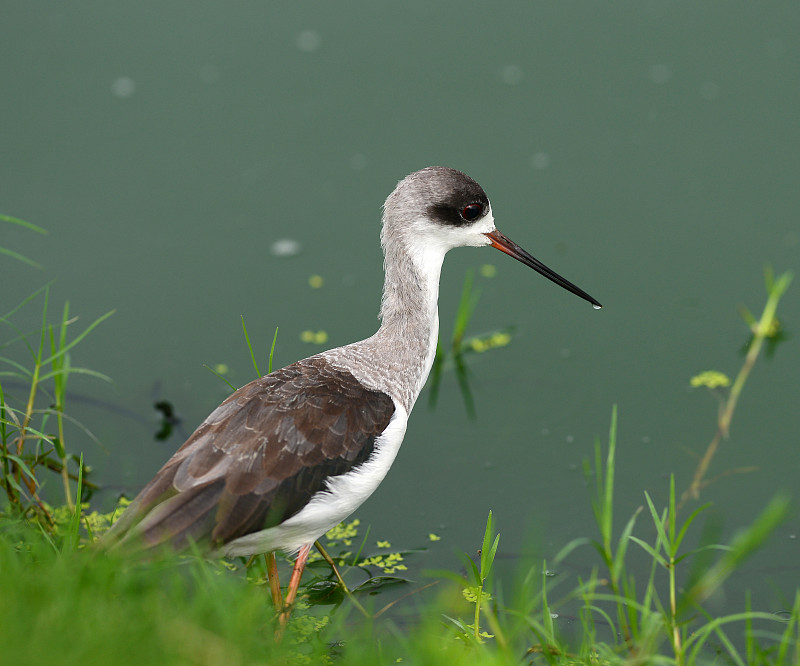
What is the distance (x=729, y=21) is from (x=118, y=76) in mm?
5076

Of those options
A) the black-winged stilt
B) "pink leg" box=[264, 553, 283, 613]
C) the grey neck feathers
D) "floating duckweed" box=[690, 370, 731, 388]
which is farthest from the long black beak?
"pink leg" box=[264, 553, 283, 613]

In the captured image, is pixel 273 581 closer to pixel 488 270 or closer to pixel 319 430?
pixel 319 430

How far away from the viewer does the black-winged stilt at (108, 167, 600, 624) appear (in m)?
3.77

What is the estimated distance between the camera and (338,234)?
6.83 meters

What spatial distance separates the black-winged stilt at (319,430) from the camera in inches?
148

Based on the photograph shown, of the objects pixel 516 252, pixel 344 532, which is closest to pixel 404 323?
pixel 516 252

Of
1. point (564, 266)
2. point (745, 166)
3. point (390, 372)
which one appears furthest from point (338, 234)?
point (745, 166)

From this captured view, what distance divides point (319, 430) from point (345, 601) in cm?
103

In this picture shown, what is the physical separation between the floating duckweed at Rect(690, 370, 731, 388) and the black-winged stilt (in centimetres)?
181

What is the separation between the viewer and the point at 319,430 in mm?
4047

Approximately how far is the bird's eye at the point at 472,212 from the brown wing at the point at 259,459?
1052mm

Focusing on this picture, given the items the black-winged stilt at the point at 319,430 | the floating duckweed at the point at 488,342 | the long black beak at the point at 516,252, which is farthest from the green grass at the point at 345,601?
the floating duckweed at the point at 488,342

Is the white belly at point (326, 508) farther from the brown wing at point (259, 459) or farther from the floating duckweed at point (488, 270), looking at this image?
the floating duckweed at point (488, 270)

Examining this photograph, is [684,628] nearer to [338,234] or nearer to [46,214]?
[338,234]
